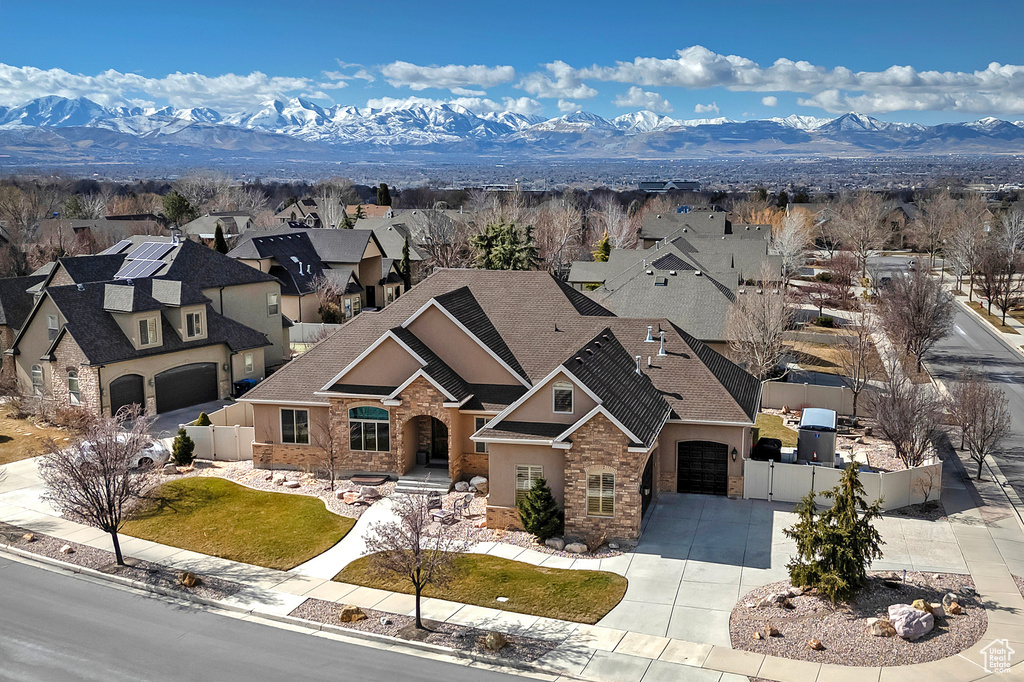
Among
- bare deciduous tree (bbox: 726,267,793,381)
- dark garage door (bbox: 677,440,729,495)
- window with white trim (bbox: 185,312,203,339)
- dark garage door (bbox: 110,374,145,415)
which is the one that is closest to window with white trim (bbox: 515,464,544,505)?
dark garage door (bbox: 677,440,729,495)

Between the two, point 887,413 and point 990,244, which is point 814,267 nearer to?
point 990,244

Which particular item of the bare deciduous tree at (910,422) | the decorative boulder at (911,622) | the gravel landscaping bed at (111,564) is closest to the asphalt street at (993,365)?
the bare deciduous tree at (910,422)

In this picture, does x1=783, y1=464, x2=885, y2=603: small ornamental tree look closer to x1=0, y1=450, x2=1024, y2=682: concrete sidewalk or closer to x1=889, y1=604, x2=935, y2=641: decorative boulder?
x1=889, y1=604, x2=935, y2=641: decorative boulder

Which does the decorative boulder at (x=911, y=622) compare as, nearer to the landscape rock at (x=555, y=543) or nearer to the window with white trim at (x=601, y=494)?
the window with white trim at (x=601, y=494)

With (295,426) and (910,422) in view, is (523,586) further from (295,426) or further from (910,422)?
(910,422)

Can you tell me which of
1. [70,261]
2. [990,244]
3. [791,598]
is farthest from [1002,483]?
[990,244]
